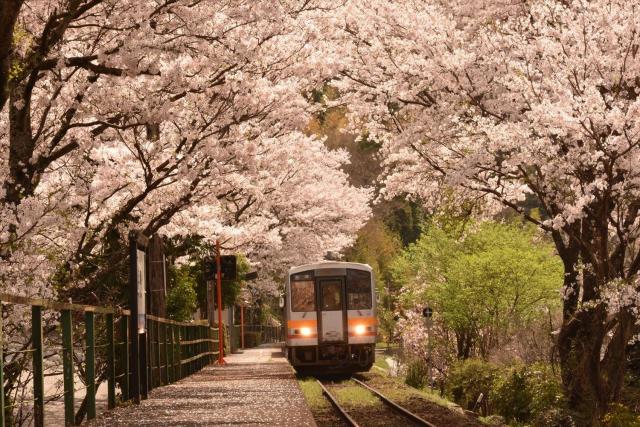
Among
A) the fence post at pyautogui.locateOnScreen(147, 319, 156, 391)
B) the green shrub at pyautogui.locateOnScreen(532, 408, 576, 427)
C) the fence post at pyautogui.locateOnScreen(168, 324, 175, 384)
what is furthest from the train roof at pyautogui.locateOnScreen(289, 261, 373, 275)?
the green shrub at pyautogui.locateOnScreen(532, 408, 576, 427)

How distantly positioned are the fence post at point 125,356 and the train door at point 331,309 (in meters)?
11.5

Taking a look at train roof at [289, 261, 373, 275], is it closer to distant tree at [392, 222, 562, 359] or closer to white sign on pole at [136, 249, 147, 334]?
distant tree at [392, 222, 562, 359]

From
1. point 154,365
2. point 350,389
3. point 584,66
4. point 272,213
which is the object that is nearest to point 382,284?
point 272,213

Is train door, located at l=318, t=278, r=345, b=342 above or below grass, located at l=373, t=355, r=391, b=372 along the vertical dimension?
above

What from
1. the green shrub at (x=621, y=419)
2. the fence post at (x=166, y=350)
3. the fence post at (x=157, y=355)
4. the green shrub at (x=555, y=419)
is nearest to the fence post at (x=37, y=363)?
the green shrub at (x=621, y=419)

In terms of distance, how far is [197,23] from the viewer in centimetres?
1316

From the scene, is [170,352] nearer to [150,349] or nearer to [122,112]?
[150,349]

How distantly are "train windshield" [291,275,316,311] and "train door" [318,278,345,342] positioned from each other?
0.19 m

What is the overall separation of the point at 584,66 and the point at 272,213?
27373 millimetres

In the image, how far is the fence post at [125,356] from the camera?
1431 centimetres

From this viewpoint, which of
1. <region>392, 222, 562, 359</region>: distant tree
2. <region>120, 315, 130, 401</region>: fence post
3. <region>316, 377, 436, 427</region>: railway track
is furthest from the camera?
<region>392, 222, 562, 359</region>: distant tree

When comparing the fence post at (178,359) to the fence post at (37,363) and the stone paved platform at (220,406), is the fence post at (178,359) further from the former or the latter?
the fence post at (37,363)

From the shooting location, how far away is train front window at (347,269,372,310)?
2638cm

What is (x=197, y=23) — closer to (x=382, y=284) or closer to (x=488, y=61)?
(x=488, y=61)
